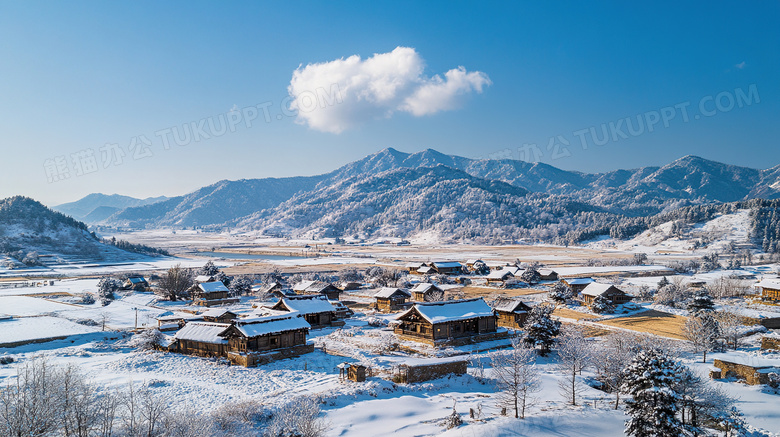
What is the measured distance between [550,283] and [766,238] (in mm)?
103891

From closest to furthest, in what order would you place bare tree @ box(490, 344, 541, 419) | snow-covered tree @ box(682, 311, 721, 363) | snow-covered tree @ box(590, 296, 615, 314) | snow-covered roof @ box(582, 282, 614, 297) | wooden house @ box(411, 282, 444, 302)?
bare tree @ box(490, 344, 541, 419) → snow-covered tree @ box(682, 311, 721, 363) → snow-covered tree @ box(590, 296, 615, 314) → snow-covered roof @ box(582, 282, 614, 297) → wooden house @ box(411, 282, 444, 302)

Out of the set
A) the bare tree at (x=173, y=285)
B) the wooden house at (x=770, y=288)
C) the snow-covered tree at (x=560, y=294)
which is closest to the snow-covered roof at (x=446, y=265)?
the snow-covered tree at (x=560, y=294)

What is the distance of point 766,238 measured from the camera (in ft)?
445

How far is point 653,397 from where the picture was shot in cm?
1852

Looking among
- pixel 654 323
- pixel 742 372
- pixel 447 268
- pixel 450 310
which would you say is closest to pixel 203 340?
pixel 450 310

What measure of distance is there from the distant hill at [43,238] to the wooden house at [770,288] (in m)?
157

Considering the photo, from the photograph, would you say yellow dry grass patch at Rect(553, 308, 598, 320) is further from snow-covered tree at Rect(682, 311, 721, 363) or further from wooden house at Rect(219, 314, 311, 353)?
wooden house at Rect(219, 314, 311, 353)

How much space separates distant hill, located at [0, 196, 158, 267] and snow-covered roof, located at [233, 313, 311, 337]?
114101 mm

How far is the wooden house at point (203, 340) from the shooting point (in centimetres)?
3491

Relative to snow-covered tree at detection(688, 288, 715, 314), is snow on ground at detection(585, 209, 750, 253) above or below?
above

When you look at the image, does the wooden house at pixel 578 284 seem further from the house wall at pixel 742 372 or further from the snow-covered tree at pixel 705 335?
the house wall at pixel 742 372

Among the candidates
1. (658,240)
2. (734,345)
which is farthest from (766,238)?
(734,345)

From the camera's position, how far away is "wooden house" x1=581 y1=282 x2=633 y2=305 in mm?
58312

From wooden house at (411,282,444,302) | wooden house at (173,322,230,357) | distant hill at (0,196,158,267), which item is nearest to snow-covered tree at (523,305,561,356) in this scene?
wooden house at (411,282,444,302)
